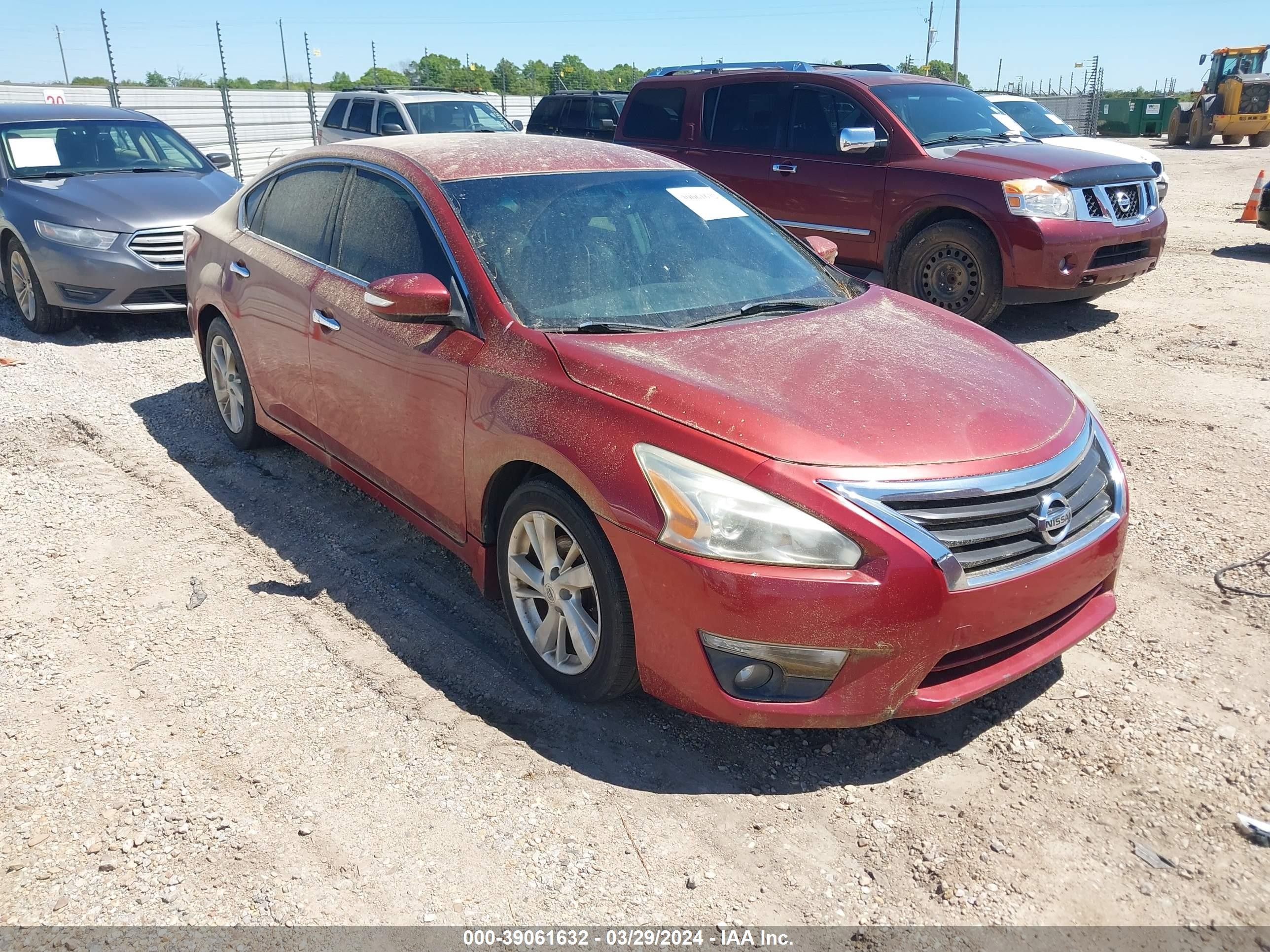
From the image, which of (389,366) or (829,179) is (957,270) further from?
(389,366)

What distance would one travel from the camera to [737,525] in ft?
8.65

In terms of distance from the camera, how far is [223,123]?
1828cm

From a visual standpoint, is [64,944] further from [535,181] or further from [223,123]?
[223,123]

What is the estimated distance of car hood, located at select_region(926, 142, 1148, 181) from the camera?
7547 millimetres

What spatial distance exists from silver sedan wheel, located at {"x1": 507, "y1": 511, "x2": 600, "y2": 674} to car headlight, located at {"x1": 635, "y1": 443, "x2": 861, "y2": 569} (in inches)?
17.0

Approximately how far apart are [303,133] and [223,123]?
3.12 m

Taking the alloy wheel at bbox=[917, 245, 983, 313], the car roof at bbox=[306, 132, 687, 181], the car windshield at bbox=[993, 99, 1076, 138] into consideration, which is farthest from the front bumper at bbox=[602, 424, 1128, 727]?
the car windshield at bbox=[993, 99, 1076, 138]

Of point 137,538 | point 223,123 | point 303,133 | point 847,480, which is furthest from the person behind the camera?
point 303,133

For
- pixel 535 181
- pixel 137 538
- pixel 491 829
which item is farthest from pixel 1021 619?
pixel 137 538

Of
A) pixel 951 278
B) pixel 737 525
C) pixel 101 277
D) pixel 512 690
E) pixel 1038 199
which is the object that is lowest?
pixel 512 690

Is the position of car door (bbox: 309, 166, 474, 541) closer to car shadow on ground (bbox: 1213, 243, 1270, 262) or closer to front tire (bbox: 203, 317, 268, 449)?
front tire (bbox: 203, 317, 268, 449)

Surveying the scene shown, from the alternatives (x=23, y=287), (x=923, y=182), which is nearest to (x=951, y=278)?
(x=923, y=182)

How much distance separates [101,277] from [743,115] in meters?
5.71

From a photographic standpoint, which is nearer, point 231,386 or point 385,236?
point 385,236
